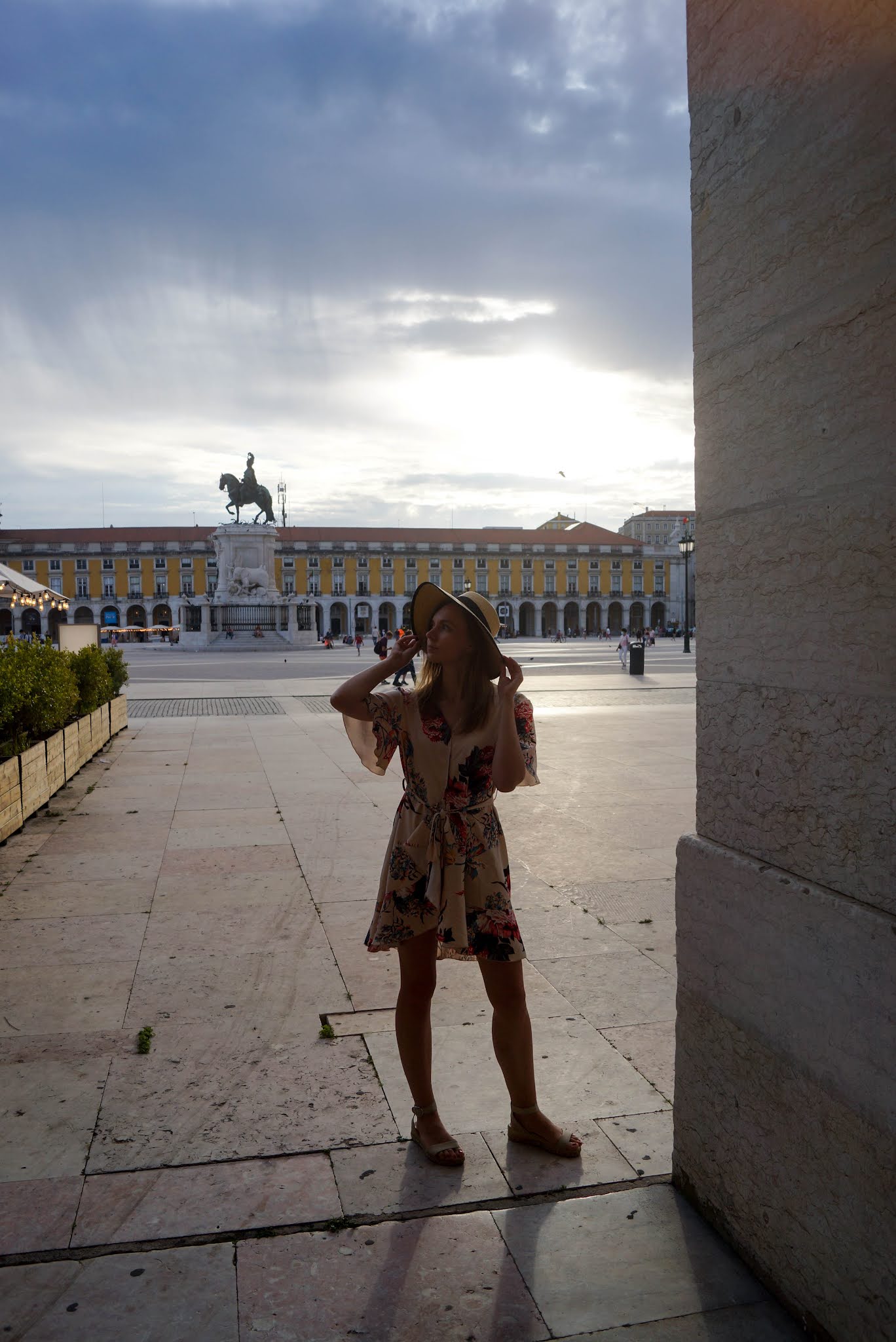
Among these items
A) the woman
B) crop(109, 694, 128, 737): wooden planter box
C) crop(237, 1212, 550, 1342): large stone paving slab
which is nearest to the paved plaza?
crop(237, 1212, 550, 1342): large stone paving slab

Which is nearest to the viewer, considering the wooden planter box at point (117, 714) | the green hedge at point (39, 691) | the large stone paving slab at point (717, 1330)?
the large stone paving slab at point (717, 1330)

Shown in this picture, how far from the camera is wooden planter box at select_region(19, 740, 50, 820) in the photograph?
276 inches

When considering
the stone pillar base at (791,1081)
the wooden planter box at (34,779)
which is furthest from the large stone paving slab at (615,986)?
the wooden planter box at (34,779)

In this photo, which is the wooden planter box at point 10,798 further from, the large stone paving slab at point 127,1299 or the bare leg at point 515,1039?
the bare leg at point 515,1039

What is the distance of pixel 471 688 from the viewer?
249 cm

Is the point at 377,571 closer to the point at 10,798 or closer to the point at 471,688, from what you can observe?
the point at 10,798

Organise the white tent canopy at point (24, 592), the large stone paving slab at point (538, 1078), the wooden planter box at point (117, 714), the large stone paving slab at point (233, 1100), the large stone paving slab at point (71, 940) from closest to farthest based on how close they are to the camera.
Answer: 1. the large stone paving slab at point (233, 1100)
2. the large stone paving slab at point (538, 1078)
3. the large stone paving slab at point (71, 940)
4. the wooden planter box at point (117, 714)
5. the white tent canopy at point (24, 592)

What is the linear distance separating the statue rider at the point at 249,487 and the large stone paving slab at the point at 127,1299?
55942 millimetres

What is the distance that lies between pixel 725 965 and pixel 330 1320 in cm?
108

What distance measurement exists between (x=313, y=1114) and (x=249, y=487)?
55.7 m

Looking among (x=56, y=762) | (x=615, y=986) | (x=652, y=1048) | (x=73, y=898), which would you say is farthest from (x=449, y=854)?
(x=56, y=762)

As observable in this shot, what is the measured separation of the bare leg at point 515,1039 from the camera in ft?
8.25

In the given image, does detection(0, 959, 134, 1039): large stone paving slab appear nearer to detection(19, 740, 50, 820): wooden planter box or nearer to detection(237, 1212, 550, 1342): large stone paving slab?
detection(237, 1212, 550, 1342): large stone paving slab

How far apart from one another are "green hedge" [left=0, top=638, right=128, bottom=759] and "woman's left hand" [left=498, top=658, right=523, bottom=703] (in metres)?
5.55
